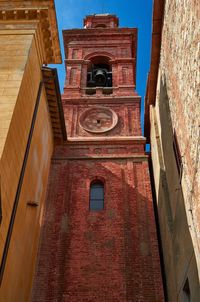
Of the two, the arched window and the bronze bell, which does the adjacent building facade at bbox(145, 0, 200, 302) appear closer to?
the arched window

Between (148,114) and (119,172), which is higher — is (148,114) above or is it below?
above

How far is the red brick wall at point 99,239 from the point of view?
9.52m

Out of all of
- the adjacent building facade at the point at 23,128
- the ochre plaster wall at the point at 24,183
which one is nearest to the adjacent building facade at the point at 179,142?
the adjacent building facade at the point at 23,128

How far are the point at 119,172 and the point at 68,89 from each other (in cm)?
535

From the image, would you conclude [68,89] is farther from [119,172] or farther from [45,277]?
[45,277]

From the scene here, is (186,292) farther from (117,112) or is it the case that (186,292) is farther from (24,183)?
(117,112)

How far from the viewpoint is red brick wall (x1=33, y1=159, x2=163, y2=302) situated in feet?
31.2

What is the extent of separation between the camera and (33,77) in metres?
9.35

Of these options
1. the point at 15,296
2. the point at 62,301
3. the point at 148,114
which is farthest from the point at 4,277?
the point at 148,114

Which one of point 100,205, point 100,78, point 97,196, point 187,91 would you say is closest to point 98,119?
point 100,78

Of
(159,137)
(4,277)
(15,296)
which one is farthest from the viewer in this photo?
(159,137)

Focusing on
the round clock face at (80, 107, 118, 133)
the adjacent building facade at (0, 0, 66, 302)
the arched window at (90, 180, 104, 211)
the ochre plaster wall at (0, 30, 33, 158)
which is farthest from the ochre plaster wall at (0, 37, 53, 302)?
the round clock face at (80, 107, 118, 133)

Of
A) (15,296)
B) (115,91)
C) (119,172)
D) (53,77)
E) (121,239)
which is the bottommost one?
(15,296)

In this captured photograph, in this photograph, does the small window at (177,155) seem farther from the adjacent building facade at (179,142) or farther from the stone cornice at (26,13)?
the stone cornice at (26,13)
